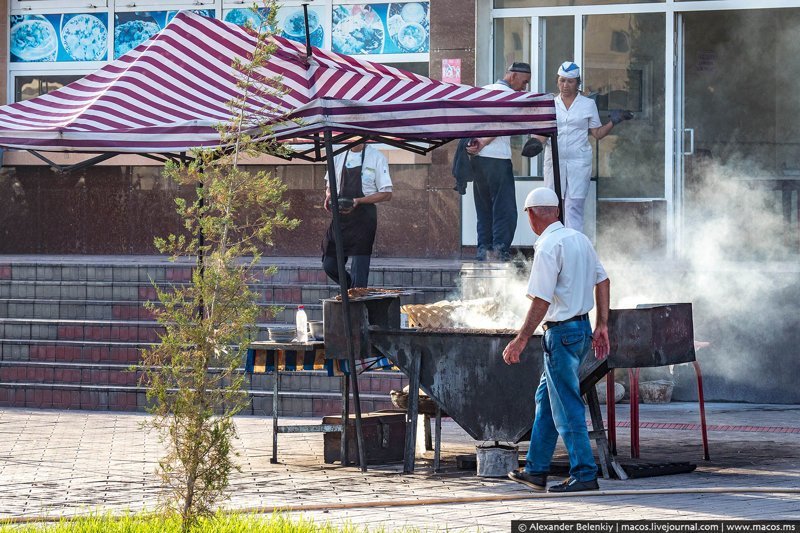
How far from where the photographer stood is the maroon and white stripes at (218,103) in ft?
31.1

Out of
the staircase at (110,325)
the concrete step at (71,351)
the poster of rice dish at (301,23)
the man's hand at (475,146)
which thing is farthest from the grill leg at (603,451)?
the poster of rice dish at (301,23)

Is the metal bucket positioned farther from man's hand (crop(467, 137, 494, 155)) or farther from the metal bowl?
man's hand (crop(467, 137, 494, 155))

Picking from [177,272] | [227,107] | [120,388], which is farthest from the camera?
[177,272]

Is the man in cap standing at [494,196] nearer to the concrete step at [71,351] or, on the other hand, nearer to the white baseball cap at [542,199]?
the concrete step at [71,351]

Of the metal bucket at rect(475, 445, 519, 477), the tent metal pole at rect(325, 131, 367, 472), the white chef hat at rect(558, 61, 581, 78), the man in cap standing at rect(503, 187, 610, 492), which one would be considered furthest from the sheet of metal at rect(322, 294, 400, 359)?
the white chef hat at rect(558, 61, 581, 78)

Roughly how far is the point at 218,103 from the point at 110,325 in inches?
177

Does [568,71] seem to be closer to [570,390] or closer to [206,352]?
[570,390]

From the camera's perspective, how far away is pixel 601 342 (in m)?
8.63

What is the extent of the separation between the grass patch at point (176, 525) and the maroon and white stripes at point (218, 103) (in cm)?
279

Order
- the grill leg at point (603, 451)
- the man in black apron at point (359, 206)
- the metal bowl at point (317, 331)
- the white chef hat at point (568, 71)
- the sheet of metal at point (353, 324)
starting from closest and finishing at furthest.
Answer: the grill leg at point (603, 451) < the sheet of metal at point (353, 324) < the metal bowl at point (317, 331) < the man in black apron at point (359, 206) < the white chef hat at point (568, 71)

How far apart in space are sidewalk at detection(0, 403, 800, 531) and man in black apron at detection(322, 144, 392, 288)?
144 cm

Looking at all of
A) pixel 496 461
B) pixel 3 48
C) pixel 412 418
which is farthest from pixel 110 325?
pixel 3 48

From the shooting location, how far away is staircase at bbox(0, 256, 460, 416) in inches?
500

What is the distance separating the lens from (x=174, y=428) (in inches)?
267
